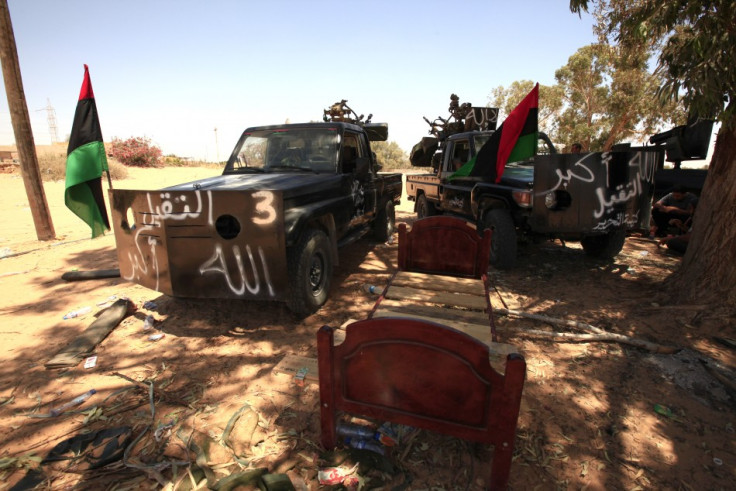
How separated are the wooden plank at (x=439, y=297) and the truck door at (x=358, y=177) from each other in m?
1.77

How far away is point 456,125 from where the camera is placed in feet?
35.4

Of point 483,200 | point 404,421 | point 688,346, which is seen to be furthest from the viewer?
point 483,200

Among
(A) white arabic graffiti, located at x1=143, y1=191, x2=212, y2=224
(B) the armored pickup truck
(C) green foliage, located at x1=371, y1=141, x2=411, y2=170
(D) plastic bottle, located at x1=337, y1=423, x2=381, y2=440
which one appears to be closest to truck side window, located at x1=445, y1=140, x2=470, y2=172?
(B) the armored pickup truck

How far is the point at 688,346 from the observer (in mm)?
Answer: 3146

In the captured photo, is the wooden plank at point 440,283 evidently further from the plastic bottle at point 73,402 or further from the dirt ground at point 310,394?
the plastic bottle at point 73,402

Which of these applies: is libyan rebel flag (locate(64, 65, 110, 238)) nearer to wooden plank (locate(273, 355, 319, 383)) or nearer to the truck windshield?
the truck windshield

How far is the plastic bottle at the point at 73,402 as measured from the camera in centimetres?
241

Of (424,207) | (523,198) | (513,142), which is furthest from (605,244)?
(424,207)

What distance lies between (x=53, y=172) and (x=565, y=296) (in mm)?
22232

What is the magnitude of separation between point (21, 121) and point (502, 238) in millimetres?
8753

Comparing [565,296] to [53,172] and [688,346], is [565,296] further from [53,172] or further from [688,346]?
[53,172]

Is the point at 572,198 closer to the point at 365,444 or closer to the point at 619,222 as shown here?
the point at 619,222

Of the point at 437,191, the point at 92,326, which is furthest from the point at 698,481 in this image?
the point at 437,191

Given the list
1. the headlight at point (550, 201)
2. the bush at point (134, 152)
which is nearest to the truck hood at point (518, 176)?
the headlight at point (550, 201)
